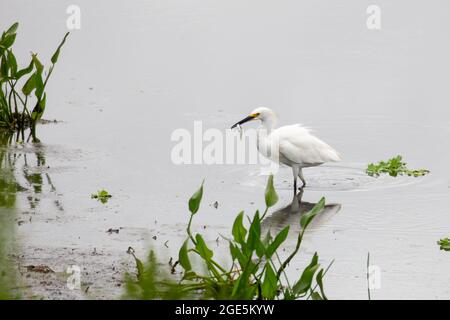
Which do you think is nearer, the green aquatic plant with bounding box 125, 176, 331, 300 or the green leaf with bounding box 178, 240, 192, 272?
the green aquatic plant with bounding box 125, 176, 331, 300

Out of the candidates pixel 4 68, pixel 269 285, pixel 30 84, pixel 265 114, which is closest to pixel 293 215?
pixel 265 114

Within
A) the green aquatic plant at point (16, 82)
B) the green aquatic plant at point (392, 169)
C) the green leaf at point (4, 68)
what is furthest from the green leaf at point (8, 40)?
the green aquatic plant at point (392, 169)

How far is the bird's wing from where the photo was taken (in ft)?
36.9

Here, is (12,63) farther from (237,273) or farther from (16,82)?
(237,273)

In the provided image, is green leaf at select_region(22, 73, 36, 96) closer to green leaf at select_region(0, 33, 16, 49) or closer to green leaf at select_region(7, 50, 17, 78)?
green leaf at select_region(7, 50, 17, 78)

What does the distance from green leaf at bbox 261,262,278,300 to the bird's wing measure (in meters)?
4.34

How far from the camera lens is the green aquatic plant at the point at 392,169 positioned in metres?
11.8

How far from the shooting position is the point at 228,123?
13.7m

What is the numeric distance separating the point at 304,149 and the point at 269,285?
4.46m

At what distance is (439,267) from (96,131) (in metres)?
5.93

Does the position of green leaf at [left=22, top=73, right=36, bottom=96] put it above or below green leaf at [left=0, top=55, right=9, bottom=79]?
below

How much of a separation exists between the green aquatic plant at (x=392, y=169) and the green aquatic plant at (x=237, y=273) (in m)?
4.14

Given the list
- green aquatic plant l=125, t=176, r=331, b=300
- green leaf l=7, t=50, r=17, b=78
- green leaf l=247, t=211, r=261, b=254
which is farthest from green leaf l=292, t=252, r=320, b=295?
green leaf l=7, t=50, r=17, b=78
